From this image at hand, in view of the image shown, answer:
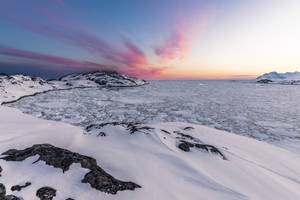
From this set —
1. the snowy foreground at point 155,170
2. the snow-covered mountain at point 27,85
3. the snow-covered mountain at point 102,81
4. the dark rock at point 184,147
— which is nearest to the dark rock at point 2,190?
the snowy foreground at point 155,170

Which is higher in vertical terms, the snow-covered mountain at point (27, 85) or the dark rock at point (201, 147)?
the snow-covered mountain at point (27, 85)

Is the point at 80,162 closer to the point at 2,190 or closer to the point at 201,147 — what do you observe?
the point at 2,190

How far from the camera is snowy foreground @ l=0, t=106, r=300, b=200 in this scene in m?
2.52

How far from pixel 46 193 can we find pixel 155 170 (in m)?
2.10

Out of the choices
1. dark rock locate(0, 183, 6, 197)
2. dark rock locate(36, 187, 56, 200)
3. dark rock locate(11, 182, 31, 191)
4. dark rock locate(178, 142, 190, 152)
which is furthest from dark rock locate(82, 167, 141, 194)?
dark rock locate(178, 142, 190, 152)

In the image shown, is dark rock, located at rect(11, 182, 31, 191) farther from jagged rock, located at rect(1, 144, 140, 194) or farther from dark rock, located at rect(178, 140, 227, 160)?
dark rock, located at rect(178, 140, 227, 160)

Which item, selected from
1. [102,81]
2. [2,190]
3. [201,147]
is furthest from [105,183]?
[102,81]

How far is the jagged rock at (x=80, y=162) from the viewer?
2545 millimetres

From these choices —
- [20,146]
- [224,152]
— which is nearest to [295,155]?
[224,152]

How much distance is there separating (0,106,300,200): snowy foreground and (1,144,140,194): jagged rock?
0.30ft

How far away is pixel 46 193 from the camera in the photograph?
228 centimetres

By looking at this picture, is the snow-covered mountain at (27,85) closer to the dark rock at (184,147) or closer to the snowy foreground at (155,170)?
the snowy foreground at (155,170)

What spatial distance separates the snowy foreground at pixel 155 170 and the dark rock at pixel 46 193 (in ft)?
0.21

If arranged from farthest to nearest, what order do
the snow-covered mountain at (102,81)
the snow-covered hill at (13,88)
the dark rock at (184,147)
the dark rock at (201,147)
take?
the snow-covered mountain at (102,81), the snow-covered hill at (13,88), the dark rock at (184,147), the dark rock at (201,147)
